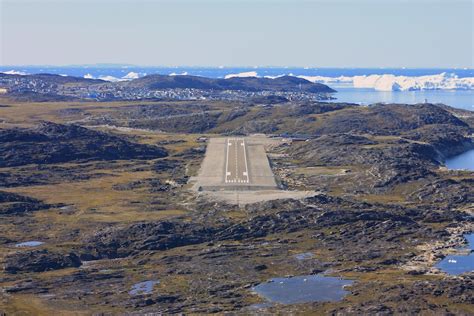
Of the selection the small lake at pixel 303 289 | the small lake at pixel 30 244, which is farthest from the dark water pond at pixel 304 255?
the small lake at pixel 30 244

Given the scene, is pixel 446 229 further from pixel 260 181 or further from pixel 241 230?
pixel 260 181

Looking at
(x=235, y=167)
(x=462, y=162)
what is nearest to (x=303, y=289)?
(x=235, y=167)

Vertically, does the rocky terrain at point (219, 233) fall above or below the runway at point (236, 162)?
below

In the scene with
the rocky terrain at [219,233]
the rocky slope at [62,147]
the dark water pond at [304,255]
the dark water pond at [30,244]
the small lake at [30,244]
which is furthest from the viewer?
the rocky slope at [62,147]

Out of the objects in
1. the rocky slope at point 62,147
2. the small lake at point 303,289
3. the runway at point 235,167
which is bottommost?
the small lake at point 303,289

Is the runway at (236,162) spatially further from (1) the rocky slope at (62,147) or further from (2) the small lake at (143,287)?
(2) the small lake at (143,287)

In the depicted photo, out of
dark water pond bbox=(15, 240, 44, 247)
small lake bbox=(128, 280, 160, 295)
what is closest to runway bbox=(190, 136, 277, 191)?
dark water pond bbox=(15, 240, 44, 247)
